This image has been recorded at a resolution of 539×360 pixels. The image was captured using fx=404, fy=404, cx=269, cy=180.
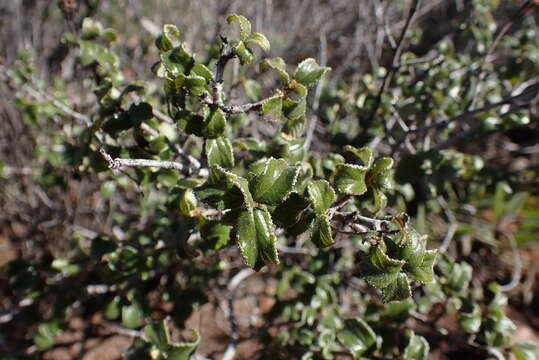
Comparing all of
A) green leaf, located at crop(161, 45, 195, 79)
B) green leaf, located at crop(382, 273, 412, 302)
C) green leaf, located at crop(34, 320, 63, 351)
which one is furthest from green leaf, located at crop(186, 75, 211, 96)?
green leaf, located at crop(34, 320, 63, 351)

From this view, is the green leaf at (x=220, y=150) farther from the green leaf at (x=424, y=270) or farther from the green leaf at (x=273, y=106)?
the green leaf at (x=424, y=270)

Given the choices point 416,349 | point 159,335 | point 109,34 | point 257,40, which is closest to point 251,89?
point 109,34

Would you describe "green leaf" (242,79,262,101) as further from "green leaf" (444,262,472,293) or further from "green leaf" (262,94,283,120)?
"green leaf" (444,262,472,293)

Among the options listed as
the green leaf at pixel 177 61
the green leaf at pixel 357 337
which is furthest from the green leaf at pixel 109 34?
the green leaf at pixel 357 337

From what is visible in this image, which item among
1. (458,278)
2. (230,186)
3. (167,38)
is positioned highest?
(167,38)

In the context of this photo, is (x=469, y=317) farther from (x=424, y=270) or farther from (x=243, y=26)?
(x=243, y=26)

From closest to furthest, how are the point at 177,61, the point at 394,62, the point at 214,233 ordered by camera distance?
1. the point at 177,61
2. the point at 214,233
3. the point at 394,62
